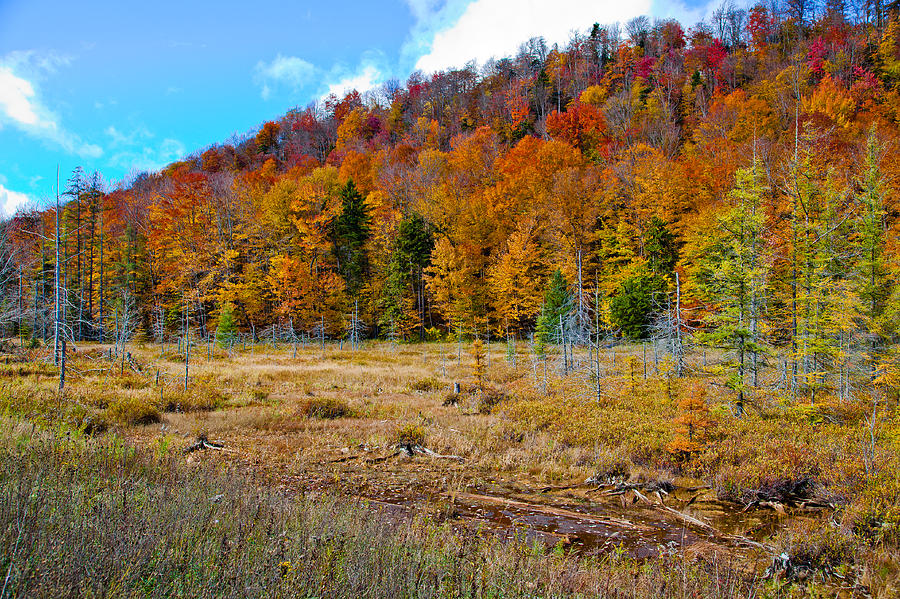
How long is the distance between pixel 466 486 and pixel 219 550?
626 centimetres

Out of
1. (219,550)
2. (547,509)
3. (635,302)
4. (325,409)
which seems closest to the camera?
(219,550)

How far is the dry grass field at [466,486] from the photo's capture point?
3.83 m

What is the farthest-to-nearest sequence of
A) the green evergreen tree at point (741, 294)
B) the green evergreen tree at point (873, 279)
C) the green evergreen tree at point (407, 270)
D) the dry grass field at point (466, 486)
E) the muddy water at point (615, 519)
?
the green evergreen tree at point (407, 270) < the green evergreen tree at point (873, 279) < the green evergreen tree at point (741, 294) < the muddy water at point (615, 519) < the dry grass field at point (466, 486)

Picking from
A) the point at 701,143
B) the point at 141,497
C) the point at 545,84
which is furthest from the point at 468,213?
the point at 545,84

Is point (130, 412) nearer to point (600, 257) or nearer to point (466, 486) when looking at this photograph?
point (466, 486)

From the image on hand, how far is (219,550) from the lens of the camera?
3.86 metres

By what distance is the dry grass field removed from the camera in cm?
383

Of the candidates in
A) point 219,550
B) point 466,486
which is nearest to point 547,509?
point 466,486

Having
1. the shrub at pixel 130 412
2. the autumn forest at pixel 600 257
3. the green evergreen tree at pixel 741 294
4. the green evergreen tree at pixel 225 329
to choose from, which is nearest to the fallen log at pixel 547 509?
the autumn forest at pixel 600 257

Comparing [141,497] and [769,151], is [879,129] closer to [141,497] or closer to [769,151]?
[769,151]

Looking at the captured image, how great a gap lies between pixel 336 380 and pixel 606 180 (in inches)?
1331

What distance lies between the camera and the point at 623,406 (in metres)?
15.9

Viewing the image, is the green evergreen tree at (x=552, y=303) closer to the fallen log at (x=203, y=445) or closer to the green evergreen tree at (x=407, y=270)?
the green evergreen tree at (x=407, y=270)

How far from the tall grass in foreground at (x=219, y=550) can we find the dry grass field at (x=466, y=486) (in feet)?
0.10
